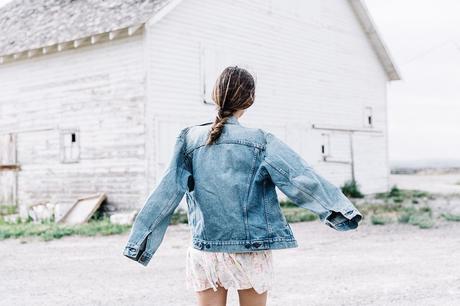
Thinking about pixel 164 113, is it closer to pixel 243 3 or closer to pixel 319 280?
pixel 243 3

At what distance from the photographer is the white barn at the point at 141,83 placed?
14.7 metres

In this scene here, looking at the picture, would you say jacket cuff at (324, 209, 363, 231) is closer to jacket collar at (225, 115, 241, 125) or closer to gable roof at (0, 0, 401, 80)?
jacket collar at (225, 115, 241, 125)

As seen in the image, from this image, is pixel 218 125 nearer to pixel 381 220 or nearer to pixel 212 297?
pixel 212 297

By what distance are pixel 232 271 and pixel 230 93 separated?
2.80ft

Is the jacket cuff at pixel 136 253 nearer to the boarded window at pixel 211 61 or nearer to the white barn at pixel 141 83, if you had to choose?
the white barn at pixel 141 83

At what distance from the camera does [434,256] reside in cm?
896

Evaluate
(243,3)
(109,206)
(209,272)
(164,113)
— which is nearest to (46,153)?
(109,206)

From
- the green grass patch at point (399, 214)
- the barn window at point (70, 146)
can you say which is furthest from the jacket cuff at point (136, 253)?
the barn window at point (70, 146)

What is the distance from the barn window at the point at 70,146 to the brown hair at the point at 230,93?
13089 millimetres

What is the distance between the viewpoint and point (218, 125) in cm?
318

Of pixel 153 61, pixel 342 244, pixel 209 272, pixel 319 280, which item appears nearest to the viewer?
pixel 209 272

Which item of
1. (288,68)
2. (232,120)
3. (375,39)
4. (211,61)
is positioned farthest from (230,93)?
(375,39)

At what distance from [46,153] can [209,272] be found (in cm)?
1422

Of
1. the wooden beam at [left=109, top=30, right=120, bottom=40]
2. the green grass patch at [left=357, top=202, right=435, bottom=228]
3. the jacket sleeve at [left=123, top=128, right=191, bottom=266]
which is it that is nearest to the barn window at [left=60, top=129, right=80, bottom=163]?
the wooden beam at [left=109, top=30, right=120, bottom=40]
